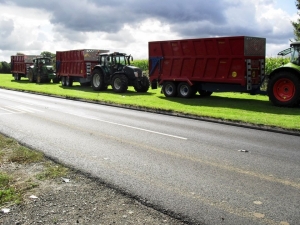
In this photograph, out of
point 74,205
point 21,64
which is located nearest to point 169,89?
point 74,205

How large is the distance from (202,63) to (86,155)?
12671 millimetres

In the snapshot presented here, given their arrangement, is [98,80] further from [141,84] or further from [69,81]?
[69,81]

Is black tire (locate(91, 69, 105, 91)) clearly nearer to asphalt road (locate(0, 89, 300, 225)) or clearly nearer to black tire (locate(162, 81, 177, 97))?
black tire (locate(162, 81, 177, 97))

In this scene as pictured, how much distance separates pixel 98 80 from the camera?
27078mm

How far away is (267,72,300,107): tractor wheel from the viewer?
621 inches

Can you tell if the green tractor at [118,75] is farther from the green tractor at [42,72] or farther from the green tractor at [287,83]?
the green tractor at [42,72]

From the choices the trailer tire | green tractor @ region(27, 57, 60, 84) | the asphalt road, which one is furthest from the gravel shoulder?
the trailer tire

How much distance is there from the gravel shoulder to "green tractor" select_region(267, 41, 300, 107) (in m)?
12.2

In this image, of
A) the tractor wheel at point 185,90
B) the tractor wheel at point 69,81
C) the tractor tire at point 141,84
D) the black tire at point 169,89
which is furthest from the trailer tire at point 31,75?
the tractor wheel at point 185,90

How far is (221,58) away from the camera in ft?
60.6

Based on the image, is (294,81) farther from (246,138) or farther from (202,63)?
(246,138)

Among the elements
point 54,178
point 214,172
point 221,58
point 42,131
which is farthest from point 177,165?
point 221,58

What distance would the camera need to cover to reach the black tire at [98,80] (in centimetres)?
2628

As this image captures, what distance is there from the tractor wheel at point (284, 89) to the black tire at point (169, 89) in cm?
601
